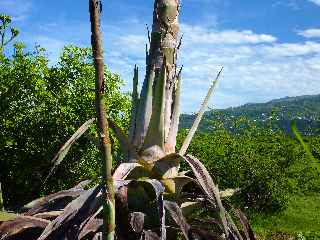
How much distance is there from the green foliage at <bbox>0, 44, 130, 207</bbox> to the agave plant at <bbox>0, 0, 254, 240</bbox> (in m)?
8.56

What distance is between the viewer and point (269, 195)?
1817 cm

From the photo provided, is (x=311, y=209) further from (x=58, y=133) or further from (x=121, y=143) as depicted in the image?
(x=121, y=143)

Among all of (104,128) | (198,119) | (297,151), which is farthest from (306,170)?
(104,128)

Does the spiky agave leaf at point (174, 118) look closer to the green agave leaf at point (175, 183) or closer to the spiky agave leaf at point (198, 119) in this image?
the spiky agave leaf at point (198, 119)

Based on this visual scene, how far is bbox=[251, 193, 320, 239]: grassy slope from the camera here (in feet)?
53.8

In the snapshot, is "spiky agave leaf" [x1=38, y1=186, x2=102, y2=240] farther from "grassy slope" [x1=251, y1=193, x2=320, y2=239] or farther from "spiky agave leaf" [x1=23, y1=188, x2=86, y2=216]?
"grassy slope" [x1=251, y1=193, x2=320, y2=239]

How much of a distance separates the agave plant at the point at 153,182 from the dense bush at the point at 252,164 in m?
12.7

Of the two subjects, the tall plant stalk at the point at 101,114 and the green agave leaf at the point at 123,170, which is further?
the green agave leaf at the point at 123,170

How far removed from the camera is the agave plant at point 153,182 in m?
3.29

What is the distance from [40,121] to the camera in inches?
501

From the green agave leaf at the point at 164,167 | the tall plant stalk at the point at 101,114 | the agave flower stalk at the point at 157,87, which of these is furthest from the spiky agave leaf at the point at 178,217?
the tall plant stalk at the point at 101,114

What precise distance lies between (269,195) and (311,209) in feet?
15.5

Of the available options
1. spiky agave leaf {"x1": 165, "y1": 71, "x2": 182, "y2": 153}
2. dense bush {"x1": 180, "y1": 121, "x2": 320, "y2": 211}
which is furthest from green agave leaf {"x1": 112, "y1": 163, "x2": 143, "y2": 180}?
dense bush {"x1": 180, "y1": 121, "x2": 320, "y2": 211}

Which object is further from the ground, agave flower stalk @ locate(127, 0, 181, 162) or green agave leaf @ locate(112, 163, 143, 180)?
agave flower stalk @ locate(127, 0, 181, 162)
